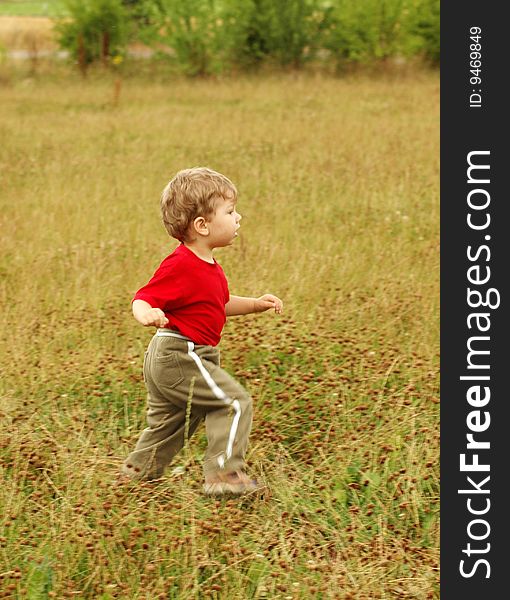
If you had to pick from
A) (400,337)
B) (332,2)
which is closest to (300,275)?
(400,337)

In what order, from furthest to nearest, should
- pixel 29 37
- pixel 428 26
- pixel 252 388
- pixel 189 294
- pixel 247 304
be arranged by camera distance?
1. pixel 29 37
2. pixel 428 26
3. pixel 252 388
4. pixel 247 304
5. pixel 189 294

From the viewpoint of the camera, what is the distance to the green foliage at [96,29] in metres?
24.4

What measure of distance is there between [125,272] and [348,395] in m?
2.19

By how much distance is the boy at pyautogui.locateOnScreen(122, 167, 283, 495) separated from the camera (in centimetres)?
380

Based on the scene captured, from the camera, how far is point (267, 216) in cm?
814

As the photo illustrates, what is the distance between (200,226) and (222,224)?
85 millimetres

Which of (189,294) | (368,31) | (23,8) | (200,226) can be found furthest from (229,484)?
(23,8)

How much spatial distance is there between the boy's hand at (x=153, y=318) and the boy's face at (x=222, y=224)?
16.8 inches

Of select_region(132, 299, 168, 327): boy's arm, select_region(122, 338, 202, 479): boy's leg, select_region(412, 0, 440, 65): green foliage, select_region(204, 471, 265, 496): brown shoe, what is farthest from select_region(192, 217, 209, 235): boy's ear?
select_region(412, 0, 440, 65): green foliage

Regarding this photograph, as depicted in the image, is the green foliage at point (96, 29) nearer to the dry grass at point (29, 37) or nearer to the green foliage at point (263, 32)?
the green foliage at point (263, 32)

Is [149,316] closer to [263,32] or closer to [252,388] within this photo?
[252,388]

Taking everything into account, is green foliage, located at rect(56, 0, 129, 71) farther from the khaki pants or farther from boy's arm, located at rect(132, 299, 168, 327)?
boy's arm, located at rect(132, 299, 168, 327)

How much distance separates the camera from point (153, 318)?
11.6ft

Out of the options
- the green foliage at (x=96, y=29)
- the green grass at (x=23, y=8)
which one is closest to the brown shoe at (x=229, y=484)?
the green foliage at (x=96, y=29)
